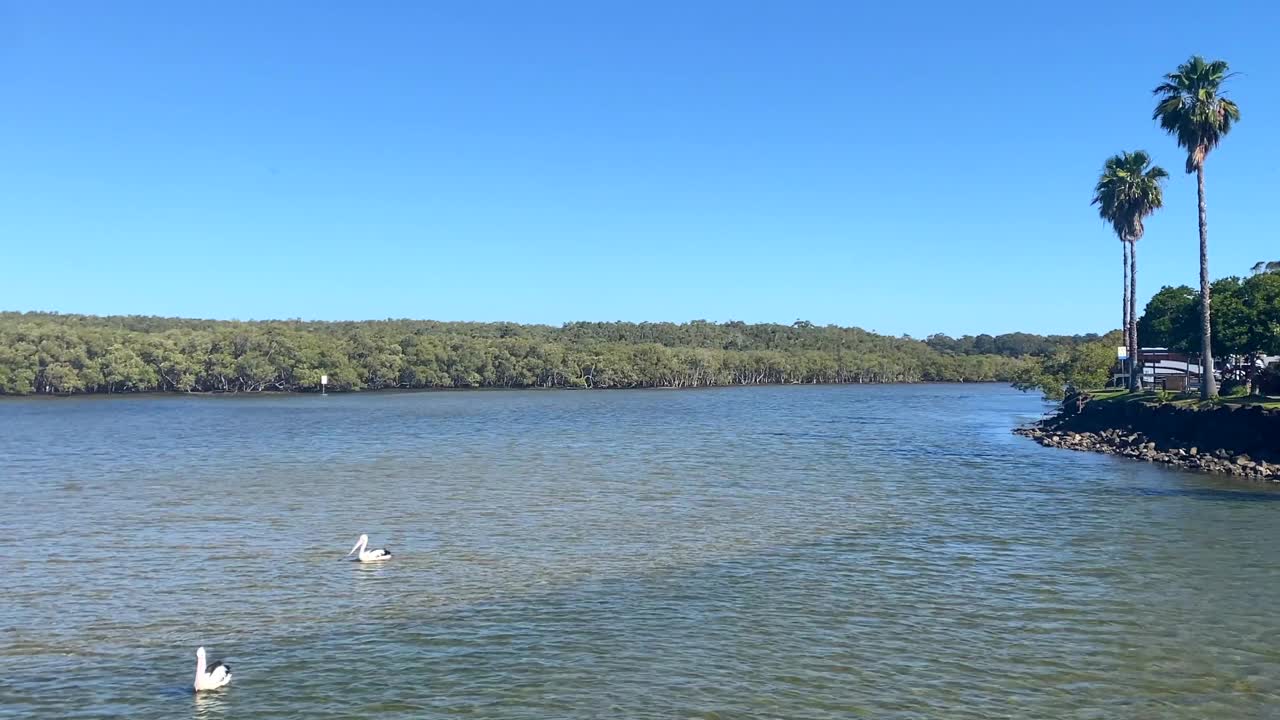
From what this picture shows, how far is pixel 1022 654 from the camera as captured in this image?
56.6 feet

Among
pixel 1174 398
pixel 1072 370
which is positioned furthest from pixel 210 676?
pixel 1072 370

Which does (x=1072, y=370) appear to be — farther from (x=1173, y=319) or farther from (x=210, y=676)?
(x=210, y=676)

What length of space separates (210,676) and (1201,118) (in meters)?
54.6

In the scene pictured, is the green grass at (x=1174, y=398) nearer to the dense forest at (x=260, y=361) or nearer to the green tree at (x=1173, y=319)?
the green tree at (x=1173, y=319)

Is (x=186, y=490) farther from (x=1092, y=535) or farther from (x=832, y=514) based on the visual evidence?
(x=1092, y=535)

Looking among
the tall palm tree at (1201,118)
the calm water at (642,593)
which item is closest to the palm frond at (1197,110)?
the tall palm tree at (1201,118)

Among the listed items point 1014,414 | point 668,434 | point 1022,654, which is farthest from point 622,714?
point 1014,414

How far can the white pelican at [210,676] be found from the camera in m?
15.0

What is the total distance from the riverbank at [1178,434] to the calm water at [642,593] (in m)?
3.95

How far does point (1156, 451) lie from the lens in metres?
51.4

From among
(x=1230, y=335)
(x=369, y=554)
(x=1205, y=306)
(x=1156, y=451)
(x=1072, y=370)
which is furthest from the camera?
(x=1072, y=370)

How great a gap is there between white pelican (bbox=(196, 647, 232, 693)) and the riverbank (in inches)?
1567

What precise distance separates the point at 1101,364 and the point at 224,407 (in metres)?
89.8

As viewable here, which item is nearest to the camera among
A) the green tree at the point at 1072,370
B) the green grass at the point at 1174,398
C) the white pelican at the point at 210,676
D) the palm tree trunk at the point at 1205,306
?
the white pelican at the point at 210,676
